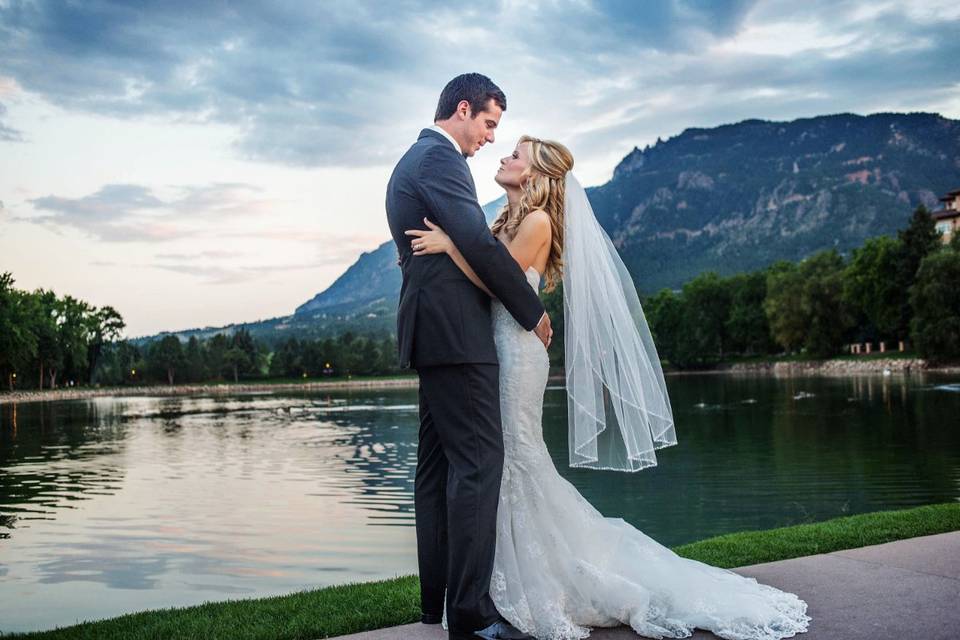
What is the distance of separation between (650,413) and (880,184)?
196621mm

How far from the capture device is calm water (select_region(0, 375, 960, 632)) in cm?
835

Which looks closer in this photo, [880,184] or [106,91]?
[106,91]

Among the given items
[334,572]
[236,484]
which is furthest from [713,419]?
[334,572]

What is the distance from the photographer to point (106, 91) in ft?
101

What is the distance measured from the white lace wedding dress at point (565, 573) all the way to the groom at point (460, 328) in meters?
0.20

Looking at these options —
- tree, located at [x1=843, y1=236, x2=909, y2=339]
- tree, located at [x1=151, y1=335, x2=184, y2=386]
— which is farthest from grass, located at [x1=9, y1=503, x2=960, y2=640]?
tree, located at [x1=151, y1=335, x2=184, y2=386]

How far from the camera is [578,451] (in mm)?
4023

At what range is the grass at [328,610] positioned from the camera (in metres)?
3.74

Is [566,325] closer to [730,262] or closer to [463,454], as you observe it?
[463,454]

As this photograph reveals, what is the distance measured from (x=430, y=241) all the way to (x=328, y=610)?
188 centimetres

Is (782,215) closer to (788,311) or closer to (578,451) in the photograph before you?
(788,311)

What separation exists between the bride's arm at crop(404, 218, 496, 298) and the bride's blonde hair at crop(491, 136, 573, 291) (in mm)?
521

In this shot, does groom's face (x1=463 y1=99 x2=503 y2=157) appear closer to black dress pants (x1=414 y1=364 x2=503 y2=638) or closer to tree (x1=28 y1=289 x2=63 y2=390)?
black dress pants (x1=414 y1=364 x2=503 y2=638)

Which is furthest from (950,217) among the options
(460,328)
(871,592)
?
(460,328)
